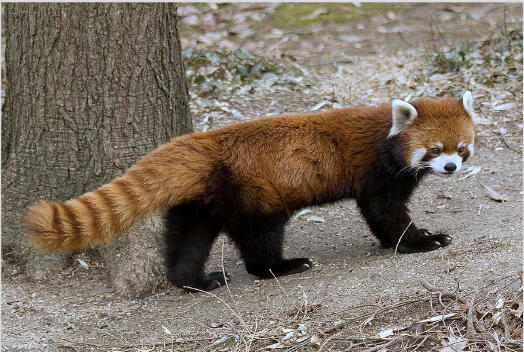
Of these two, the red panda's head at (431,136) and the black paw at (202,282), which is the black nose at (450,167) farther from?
the black paw at (202,282)

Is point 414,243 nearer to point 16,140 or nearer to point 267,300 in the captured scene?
point 267,300

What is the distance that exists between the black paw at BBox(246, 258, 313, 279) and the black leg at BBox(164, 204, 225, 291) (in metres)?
0.35

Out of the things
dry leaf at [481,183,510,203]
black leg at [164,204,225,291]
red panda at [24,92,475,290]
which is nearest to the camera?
red panda at [24,92,475,290]

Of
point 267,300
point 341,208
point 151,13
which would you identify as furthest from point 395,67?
point 267,300

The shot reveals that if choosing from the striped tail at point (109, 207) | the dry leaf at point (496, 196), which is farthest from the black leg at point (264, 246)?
the dry leaf at point (496, 196)

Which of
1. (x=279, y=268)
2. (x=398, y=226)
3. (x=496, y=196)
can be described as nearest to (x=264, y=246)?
(x=279, y=268)

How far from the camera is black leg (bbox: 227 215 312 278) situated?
12.4 feet

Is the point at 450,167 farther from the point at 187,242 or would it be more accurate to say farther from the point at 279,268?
the point at 187,242

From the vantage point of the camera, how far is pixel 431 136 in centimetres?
388

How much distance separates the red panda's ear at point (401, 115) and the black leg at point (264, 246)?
0.92 meters

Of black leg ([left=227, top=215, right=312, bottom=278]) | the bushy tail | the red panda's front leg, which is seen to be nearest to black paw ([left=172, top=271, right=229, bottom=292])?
black leg ([left=227, top=215, right=312, bottom=278])

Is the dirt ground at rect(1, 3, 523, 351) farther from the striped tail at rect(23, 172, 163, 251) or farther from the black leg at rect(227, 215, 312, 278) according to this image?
the striped tail at rect(23, 172, 163, 251)

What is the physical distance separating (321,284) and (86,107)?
75.2 inches

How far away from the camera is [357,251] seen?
430 centimetres
